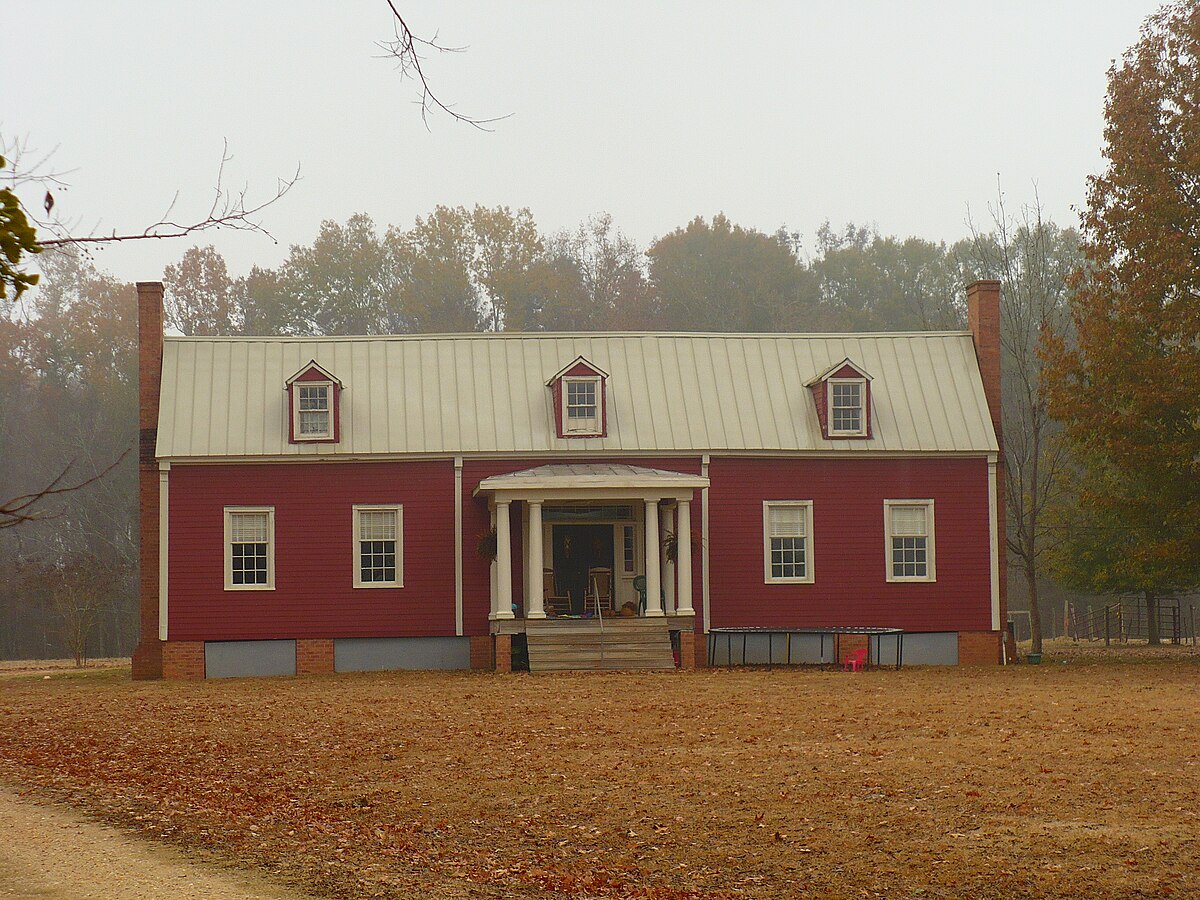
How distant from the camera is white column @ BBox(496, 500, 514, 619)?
27.6 metres

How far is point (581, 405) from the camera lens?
29.8 meters

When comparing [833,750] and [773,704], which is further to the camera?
[773,704]

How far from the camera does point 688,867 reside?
9.64 metres

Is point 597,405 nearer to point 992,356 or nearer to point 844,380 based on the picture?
point 844,380

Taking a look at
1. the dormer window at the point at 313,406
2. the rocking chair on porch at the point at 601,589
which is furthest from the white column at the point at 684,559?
the dormer window at the point at 313,406

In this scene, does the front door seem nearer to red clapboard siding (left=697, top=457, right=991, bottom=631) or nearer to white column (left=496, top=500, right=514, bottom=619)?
red clapboard siding (left=697, top=457, right=991, bottom=631)

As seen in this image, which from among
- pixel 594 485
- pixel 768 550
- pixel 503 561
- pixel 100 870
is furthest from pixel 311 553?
pixel 100 870

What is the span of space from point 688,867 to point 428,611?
19833mm

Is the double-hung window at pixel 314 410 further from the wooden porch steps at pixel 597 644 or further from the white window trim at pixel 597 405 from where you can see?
the wooden porch steps at pixel 597 644

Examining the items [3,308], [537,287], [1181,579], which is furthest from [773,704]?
[3,308]

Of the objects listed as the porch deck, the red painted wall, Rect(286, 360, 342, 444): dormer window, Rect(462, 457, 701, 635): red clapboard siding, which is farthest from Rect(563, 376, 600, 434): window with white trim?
Rect(286, 360, 342, 444): dormer window

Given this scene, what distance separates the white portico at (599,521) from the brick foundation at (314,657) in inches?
141

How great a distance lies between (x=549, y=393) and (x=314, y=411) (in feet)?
16.4

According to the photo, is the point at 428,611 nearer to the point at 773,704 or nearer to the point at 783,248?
the point at 773,704
